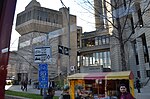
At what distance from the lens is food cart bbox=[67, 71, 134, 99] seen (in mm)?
7759

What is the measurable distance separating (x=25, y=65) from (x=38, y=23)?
1289 cm

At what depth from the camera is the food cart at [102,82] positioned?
7759 millimetres

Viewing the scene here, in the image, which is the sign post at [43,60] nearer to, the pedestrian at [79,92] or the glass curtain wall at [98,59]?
the pedestrian at [79,92]

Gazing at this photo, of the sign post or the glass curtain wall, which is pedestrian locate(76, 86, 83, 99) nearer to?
the sign post

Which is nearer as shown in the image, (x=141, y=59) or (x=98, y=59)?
(x=141, y=59)

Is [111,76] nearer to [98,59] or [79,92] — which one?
[79,92]

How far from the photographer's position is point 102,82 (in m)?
8.91

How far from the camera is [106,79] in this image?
8.15 metres

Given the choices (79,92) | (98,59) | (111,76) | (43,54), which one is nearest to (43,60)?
(43,54)

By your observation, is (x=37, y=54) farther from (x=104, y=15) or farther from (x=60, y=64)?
(x=60, y=64)

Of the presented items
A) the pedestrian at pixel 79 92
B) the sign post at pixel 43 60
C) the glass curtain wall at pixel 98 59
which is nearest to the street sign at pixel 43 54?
the sign post at pixel 43 60

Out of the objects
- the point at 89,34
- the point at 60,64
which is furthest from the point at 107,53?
the point at 60,64

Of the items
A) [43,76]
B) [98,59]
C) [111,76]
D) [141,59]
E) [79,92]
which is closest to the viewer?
[43,76]

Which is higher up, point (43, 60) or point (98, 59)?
point (98, 59)
